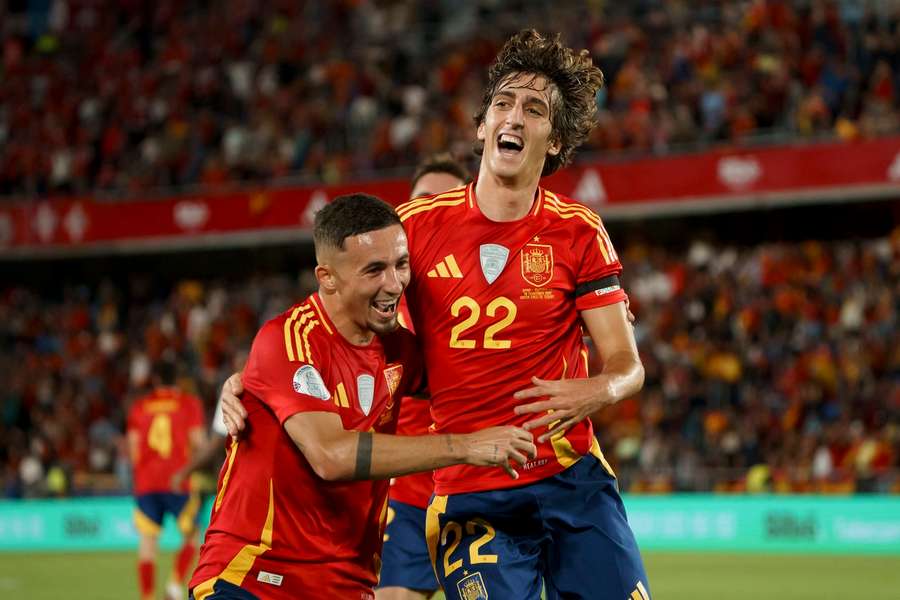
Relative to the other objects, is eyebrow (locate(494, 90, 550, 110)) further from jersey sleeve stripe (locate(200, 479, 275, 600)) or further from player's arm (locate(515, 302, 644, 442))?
jersey sleeve stripe (locate(200, 479, 275, 600))

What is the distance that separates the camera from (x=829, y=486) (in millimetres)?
16375

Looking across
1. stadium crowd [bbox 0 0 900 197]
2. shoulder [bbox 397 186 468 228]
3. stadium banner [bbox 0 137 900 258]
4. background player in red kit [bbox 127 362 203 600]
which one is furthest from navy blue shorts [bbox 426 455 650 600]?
stadium crowd [bbox 0 0 900 197]

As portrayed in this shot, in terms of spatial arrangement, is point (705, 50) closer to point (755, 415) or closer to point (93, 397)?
point (755, 415)

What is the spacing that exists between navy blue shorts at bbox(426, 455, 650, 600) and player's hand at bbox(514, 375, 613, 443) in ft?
1.31

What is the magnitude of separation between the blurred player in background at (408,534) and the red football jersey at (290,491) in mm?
1745

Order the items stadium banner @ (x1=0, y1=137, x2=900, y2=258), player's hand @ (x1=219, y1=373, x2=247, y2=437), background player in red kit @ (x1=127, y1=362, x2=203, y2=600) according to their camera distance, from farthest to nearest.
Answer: stadium banner @ (x1=0, y1=137, x2=900, y2=258)
background player in red kit @ (x1=127, y1=362, x2=203, y2=600)
player's hand @ (x1=219, y1=373, x2=247, y2=437)

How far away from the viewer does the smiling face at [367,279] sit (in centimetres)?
453

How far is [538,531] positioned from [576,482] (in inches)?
8.8

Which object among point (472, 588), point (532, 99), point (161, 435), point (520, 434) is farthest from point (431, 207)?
point (161, 435)

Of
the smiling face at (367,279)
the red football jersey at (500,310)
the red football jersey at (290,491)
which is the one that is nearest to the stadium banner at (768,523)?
→ the red football jersey at (500,310)

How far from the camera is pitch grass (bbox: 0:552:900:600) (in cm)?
1293

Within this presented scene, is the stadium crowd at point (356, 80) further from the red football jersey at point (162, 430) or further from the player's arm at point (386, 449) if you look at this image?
the player's arm at point (386, 449)

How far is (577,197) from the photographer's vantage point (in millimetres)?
21062

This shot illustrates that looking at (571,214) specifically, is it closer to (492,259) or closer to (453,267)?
(492,259)
